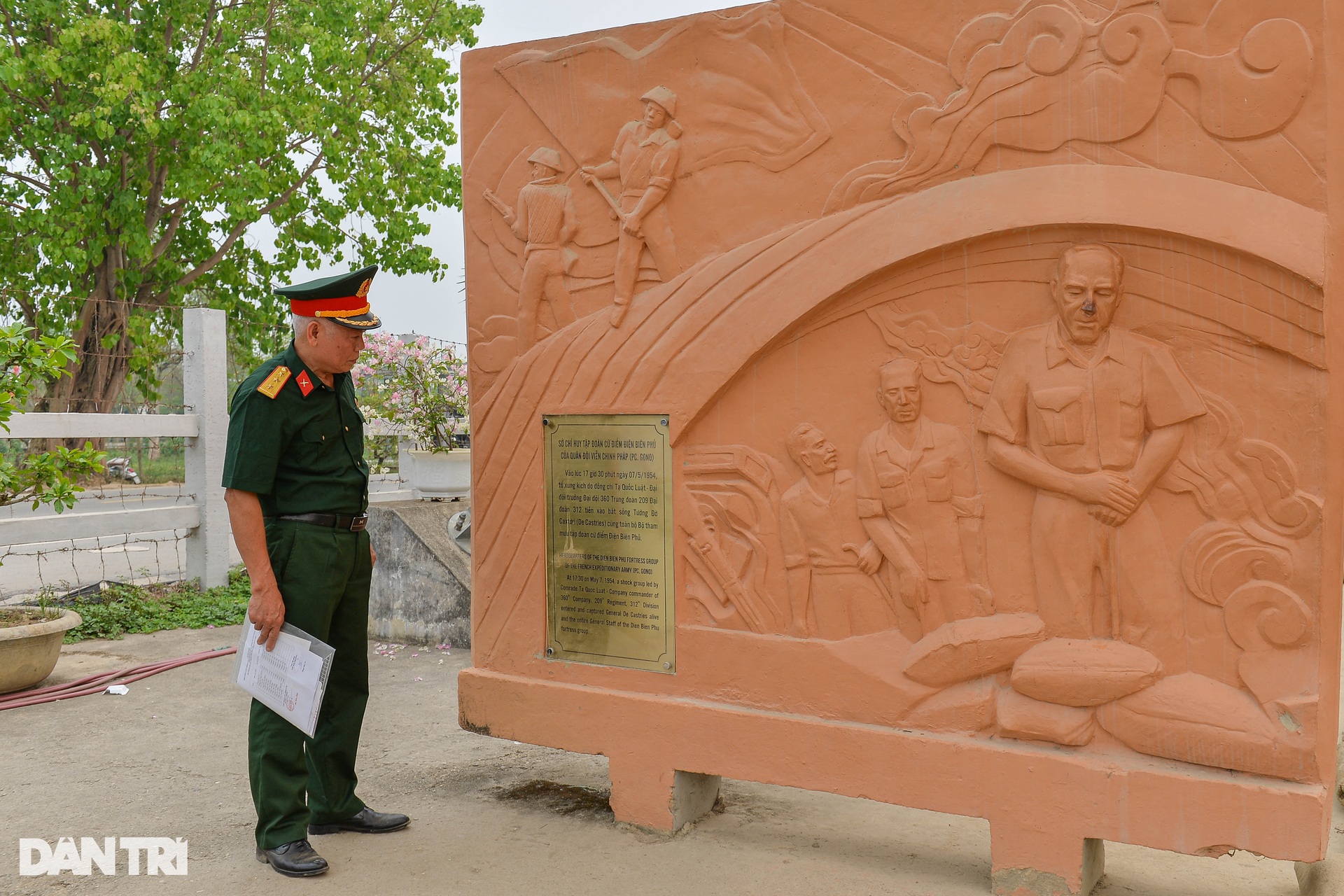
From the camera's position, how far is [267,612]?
3318 millimetres

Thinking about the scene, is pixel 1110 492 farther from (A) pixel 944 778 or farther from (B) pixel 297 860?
(B) pixel 297 860

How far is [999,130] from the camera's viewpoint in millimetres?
3104

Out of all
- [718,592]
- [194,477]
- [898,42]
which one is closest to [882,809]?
[718,592]

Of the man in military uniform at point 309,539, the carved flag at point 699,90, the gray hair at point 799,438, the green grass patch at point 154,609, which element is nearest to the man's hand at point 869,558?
the gray hair at point 799,438

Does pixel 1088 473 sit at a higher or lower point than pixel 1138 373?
lower

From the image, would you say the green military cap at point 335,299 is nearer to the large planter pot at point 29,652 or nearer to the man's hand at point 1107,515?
the man's hand at point 1107,515

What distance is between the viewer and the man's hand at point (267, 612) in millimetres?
3311

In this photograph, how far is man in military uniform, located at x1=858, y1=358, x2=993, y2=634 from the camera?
10.6ft

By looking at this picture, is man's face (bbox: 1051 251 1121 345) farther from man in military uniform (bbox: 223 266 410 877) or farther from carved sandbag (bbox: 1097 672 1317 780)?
man in military uniform (bbox: 223 266 410 877)

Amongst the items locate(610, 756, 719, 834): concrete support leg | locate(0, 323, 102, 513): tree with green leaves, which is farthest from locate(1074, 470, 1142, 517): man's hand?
locate(0, 323, 102, 513): tree with green leaves

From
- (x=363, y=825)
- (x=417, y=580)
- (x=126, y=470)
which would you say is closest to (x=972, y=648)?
(x=363, y=825)

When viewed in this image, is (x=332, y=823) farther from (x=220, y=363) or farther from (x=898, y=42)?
(x=220, y=363)

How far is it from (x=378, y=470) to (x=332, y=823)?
5.54 m

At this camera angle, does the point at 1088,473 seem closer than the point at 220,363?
Yes
